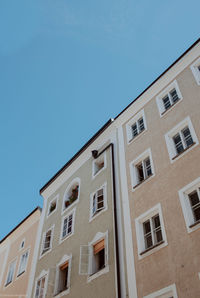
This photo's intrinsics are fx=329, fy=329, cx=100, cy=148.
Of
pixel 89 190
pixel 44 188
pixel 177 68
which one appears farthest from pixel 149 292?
pixel 44 188

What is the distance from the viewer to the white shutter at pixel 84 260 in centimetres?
1576

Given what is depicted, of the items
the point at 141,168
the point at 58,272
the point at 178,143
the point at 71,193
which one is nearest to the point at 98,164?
the point at 71,193

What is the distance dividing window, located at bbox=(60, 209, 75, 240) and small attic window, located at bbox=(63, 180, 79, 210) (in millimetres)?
1263

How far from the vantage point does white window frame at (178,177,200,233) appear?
11.9 m

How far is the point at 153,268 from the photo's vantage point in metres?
12.3

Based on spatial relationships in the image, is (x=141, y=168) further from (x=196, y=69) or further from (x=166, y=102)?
(x=196, y=69)

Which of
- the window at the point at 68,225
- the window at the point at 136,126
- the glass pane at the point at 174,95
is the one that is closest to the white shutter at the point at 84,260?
the window at the point at 68,225

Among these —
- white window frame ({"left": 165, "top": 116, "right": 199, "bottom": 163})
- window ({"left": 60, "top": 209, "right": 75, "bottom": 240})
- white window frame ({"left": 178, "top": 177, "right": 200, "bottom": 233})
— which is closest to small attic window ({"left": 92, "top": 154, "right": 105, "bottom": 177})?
window ({"left": 60, "top": 209, "right": 75, "bottom": 240})

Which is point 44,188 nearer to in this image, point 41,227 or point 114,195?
point 41,227

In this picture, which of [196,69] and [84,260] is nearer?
[84,260]

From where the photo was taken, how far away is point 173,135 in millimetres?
16375

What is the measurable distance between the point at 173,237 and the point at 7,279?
707 inches

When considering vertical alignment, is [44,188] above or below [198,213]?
above

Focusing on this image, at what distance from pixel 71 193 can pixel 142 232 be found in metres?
9.88
